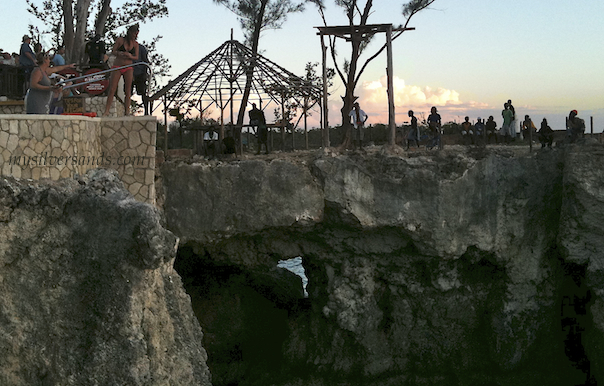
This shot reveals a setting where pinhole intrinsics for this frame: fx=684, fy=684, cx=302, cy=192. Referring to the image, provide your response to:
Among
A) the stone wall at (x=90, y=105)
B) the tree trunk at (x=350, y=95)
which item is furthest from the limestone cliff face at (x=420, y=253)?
the tree trunk at (x=350, y=95)

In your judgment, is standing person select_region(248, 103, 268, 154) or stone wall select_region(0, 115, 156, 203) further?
standing person select_region(248, 103, 268, 154)

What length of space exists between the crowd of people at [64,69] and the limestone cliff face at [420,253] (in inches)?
80.9

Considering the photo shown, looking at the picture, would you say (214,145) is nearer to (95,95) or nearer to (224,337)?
(95,95)

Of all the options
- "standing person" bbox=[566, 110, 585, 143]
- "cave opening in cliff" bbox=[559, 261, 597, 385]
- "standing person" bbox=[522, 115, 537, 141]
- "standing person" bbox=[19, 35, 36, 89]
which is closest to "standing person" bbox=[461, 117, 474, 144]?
"standing person" bbox=[522, 115, 537, 141]

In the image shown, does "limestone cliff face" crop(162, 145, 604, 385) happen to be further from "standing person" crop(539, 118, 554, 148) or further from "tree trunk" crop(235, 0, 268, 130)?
"tree trunk" crop(235, 0, 268, 130)

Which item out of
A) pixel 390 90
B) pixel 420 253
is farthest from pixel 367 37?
pixel 420 253

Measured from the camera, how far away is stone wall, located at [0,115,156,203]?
30.8 feet

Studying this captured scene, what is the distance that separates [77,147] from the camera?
10383mm

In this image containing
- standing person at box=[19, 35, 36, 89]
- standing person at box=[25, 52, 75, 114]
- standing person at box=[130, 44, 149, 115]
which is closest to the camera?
standing person at box=[25, 52, 75, 114]

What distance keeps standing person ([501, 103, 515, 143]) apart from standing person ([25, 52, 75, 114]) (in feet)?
43.4

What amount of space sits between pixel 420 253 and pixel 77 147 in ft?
24.8

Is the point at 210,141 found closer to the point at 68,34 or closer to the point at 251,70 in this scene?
the point at 251,70

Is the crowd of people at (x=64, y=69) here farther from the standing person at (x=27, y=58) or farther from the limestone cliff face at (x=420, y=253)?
the limestone cliff face at (x=420, y=253)

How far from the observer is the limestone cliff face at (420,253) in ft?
45.6
